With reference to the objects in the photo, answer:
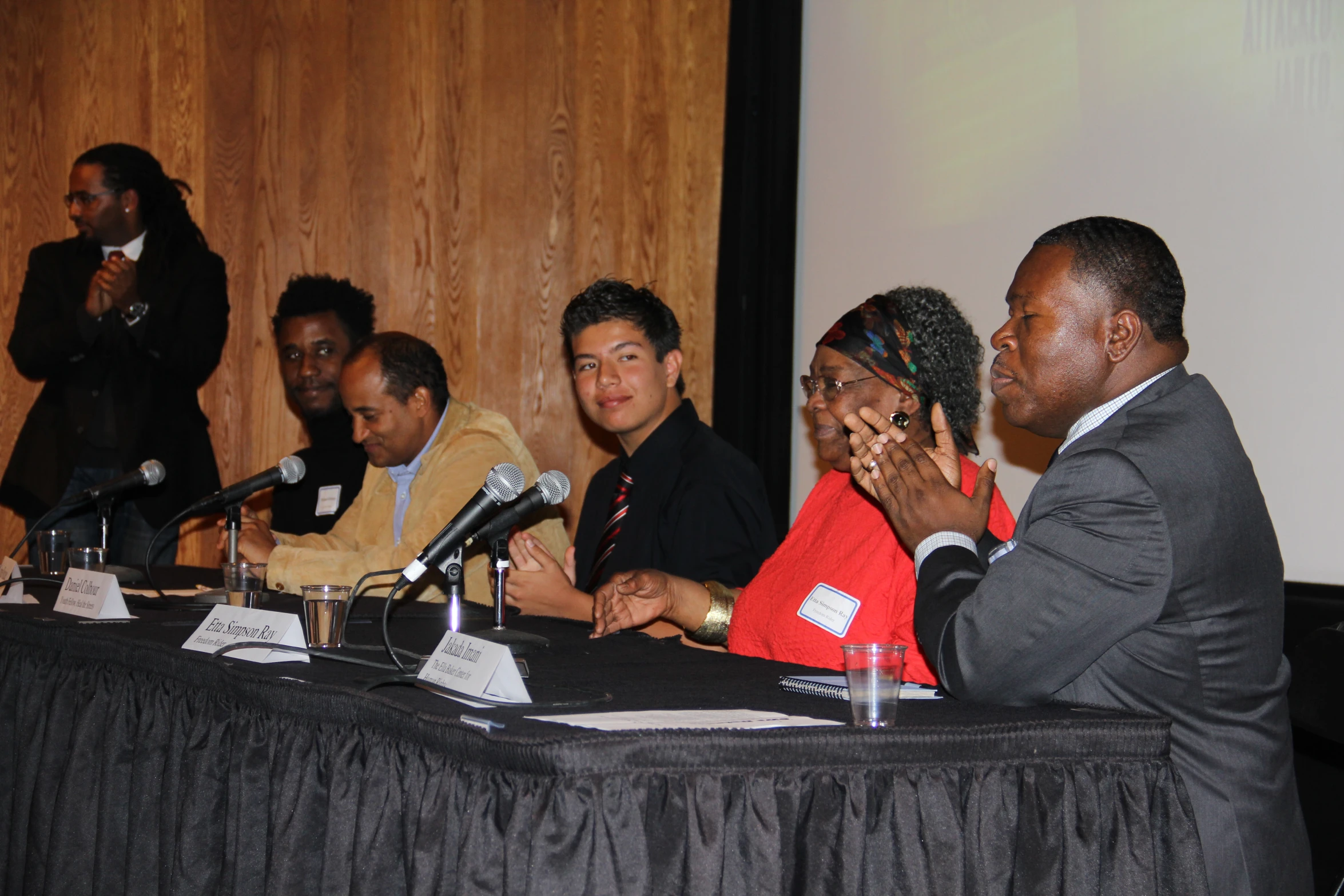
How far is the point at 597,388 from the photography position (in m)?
3.25

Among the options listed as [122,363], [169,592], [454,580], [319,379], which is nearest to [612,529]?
[454,580]

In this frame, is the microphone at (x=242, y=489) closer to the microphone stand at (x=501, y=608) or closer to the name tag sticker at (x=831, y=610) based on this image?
the microphone stand at (x=501, y=608)

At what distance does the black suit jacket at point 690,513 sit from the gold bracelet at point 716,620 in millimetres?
264

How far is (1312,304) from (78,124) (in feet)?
15.6

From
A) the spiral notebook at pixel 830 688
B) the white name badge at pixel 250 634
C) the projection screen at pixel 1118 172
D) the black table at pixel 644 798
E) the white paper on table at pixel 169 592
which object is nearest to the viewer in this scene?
the black table at pixel 644 798

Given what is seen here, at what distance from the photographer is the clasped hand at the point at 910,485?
1.77 m

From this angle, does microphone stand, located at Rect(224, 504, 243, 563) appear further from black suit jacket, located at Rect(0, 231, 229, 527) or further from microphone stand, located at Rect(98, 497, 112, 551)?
black suit jacket, located at Rect(0, 231, 229, 527)

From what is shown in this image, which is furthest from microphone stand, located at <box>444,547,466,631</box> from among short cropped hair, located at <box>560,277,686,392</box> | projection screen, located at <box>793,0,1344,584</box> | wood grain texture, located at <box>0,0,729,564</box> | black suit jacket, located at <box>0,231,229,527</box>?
black suit jacket, located at <box>0,231,229,527</box>

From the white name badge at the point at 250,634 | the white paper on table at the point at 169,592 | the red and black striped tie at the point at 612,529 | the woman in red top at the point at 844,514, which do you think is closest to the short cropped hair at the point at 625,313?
the red and black striped tie at the point at 612,529

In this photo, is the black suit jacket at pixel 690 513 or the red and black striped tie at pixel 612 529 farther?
the red and black striped tie at pixel 612 529

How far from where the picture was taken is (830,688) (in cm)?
166

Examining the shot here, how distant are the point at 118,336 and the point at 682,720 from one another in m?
4.34

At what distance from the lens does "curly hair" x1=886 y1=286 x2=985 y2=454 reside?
94.3 inches

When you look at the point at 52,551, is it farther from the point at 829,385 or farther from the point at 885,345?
the point at 885,345
